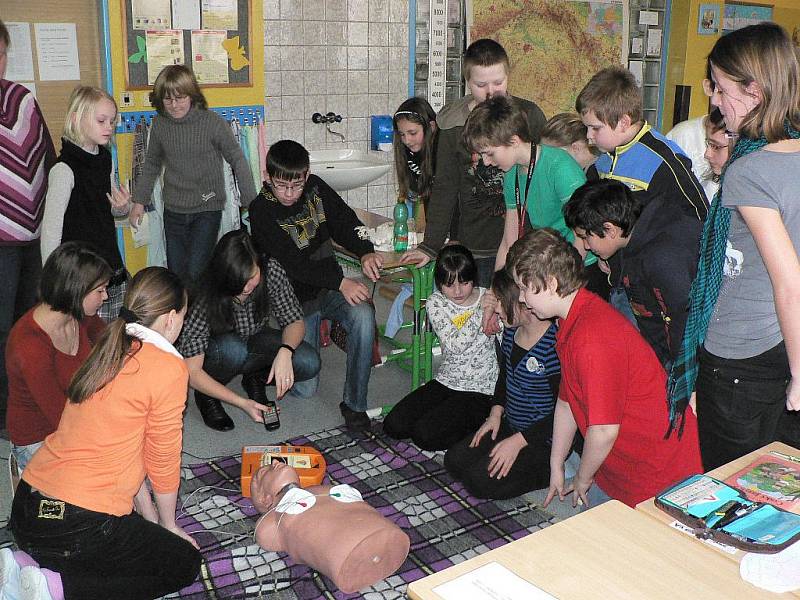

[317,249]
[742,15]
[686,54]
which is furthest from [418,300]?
[742,15]

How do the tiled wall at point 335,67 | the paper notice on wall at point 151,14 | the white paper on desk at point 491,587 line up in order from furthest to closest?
the tiled wall at point 335,67, the paper notice on wall at point 151,14, the white paper on desk at point 491,587

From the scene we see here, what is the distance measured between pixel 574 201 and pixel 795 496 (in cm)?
114

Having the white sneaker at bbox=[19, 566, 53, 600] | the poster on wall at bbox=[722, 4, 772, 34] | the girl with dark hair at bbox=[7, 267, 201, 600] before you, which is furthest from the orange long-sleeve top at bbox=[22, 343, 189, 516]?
the poster on wall at bbox=[722, 4, 772, 34]

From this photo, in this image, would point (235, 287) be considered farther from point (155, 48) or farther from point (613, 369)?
point (155, 48)

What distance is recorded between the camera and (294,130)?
16.9ft

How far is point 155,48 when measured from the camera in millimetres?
4555

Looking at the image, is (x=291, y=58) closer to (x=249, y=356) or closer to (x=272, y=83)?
(x=272, y=83)

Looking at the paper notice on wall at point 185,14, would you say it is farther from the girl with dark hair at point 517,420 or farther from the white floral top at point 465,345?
the girl with dark hair at point 517,420

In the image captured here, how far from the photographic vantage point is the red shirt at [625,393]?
2.22 metres

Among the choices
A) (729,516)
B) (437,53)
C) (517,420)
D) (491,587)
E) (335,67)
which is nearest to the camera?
(491,587)

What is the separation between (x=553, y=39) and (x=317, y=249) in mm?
3431

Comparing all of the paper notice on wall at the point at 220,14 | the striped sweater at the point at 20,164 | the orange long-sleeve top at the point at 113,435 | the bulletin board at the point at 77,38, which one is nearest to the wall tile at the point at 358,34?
the paper notice on wall at the point at 220,14

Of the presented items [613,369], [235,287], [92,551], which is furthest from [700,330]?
[235,287]

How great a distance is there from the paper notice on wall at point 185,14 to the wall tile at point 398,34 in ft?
4.24
